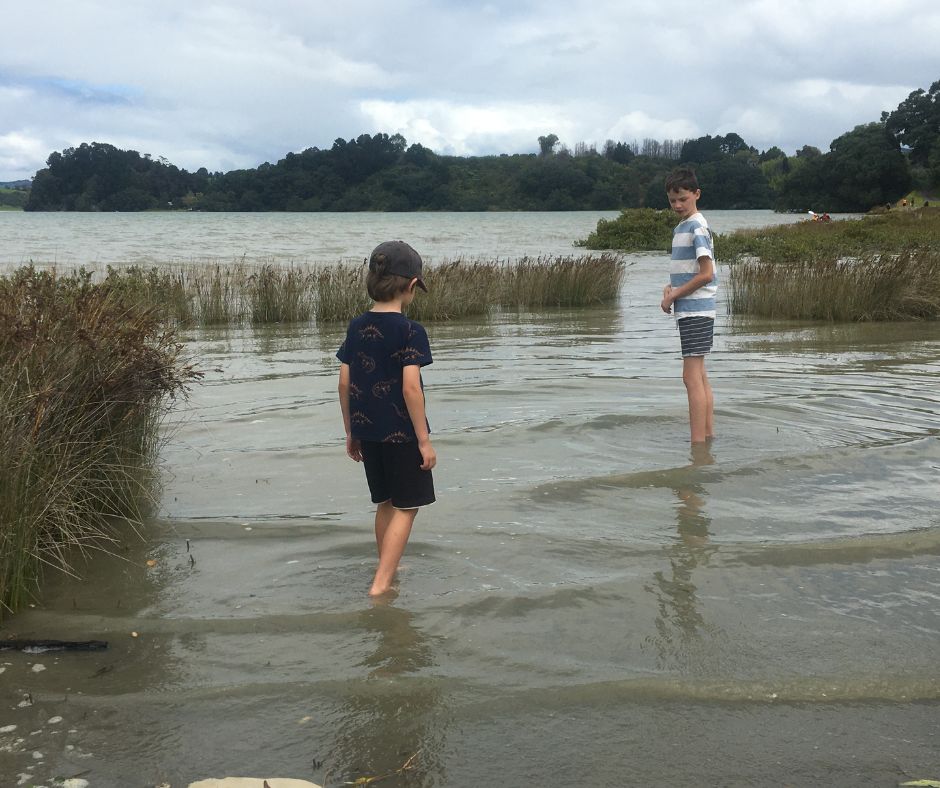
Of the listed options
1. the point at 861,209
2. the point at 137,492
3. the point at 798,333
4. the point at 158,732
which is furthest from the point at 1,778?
the point at 861,209

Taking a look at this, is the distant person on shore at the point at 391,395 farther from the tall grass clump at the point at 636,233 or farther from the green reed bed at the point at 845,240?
the tall grass clump at the point at 636,233

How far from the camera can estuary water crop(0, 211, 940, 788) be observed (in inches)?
116

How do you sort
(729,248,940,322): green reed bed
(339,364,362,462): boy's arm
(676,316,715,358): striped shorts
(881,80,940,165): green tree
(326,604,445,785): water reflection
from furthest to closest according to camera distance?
(881,80,940,165): green tree < (729,248,940,322): green reed bed < (676,316,715,358): striped shorts < (339,364,362,462): boy's arm < (326,604,445,785): water reflection

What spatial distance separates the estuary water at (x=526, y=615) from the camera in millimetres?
2959

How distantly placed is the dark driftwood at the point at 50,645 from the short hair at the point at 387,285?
6.00 ft

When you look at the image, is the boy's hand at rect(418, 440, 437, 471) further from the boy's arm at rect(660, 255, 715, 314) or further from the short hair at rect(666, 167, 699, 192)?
the short hair at rect(666, 167, 699, 192)

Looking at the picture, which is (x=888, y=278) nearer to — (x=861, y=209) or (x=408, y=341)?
(x=408, y=341)

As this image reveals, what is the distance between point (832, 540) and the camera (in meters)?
4.89

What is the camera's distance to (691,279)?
256 inches

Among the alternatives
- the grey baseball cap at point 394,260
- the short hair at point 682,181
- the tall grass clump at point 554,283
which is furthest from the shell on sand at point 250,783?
the tall grass clump at point 554,283

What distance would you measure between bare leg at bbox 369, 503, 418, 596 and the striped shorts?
10.2ft

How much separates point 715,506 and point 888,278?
37.4 feet

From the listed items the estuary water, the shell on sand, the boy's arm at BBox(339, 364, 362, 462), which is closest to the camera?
the shell on sand

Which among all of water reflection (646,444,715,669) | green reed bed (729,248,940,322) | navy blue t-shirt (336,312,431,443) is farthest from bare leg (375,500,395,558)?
green reed bed (729,248,940,322)
